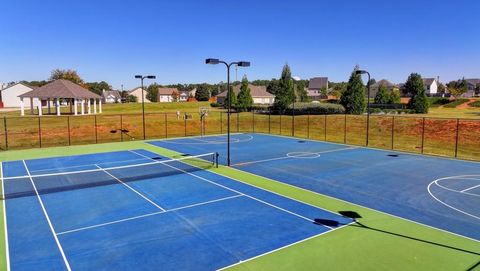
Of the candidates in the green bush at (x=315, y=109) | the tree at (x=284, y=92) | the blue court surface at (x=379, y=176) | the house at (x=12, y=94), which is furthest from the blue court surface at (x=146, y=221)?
the house at (x=12, y=94)

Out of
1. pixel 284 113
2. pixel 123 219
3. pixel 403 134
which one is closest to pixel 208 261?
pixel 123 219

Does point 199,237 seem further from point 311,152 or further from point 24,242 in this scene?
point 311,152

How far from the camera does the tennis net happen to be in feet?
56.2

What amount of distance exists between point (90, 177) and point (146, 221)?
8.50 metres

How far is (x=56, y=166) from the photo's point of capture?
896 inches

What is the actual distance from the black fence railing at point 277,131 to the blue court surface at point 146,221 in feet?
57.4

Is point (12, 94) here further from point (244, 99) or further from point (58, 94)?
point (244, 99)

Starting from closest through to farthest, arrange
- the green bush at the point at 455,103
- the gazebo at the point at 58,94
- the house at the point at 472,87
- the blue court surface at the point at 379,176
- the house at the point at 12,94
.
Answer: the blue court surface at the point at 379,176
the gazebo at the point at 58,94
the green bush at the point at 455,103
the house at the point at 12,94
the house at the point at 472,87

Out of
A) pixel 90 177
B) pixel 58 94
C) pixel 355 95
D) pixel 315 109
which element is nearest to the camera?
pixel 90 177

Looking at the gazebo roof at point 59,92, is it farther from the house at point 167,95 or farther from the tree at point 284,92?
the house at point 167,95

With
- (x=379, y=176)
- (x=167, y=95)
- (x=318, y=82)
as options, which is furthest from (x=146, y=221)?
(x=167, y=95)

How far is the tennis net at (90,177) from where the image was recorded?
56.2ft

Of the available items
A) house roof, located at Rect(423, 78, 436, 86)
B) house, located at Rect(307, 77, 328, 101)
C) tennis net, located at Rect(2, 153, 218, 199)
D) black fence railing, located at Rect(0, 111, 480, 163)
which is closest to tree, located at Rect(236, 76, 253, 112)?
black fence railing, located at Rect(0, 111, 480, 163)

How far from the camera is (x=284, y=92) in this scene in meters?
58.1
